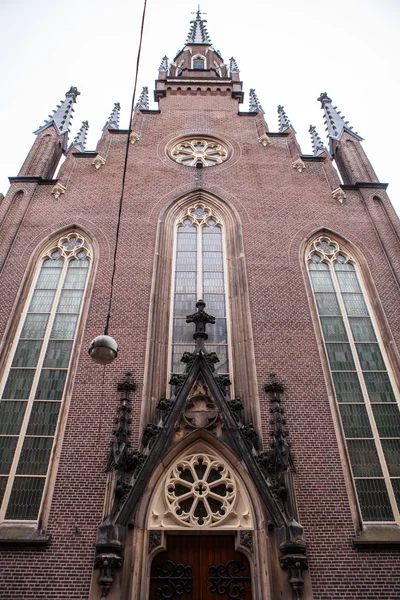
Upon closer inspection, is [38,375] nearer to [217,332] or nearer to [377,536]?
[217,332]

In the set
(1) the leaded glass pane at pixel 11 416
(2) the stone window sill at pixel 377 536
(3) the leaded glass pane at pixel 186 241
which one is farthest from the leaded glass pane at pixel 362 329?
(1) the leaded glass pane at pixel 11 416

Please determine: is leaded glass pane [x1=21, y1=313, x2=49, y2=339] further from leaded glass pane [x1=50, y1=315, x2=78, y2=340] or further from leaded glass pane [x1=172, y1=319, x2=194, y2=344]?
leaded glass pane [x1=172, y1=319, x2=194, y2=344]

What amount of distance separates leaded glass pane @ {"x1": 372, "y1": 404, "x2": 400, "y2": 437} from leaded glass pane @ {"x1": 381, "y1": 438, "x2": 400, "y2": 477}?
0.50 ft

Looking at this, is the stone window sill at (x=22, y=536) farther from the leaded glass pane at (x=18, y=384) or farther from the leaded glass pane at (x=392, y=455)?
the leaded glass pane at (x=392, y=455)

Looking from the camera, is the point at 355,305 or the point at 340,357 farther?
the point at 355,305

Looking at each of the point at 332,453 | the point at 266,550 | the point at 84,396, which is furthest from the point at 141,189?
the point at 266,550

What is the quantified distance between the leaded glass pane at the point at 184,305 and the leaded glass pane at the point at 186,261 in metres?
1.11

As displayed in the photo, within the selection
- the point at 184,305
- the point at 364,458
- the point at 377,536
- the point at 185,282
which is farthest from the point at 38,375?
the point at 377,536

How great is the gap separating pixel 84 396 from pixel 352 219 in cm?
1060

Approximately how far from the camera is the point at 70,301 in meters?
13.5

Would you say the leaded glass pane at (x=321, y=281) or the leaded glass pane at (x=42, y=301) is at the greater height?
the leaded glass pane at (x=321, y=281)

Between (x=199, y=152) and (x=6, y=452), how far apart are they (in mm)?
13090

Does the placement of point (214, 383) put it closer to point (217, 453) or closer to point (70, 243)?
point (217, 453)

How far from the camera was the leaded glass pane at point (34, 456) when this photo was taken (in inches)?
404
